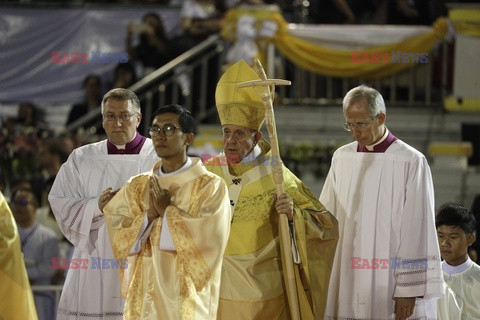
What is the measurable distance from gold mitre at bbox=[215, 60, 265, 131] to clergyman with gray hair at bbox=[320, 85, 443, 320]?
1.95 feet

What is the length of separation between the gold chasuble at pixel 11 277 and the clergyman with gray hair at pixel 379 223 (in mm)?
2081

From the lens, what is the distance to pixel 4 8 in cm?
1433

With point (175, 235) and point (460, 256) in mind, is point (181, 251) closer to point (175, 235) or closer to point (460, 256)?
point (175, 235)

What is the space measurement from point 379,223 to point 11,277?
2.42 m

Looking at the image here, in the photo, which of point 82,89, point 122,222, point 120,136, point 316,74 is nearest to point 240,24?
point 316,74

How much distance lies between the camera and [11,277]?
6945 millimetres

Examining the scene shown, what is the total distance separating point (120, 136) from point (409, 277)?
7.05ft

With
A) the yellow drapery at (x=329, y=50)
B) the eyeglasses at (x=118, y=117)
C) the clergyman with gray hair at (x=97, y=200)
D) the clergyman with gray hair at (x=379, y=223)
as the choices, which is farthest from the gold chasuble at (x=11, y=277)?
the yellow drapery at (x=329, y=50)

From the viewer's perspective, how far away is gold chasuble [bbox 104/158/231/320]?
6.28 metres

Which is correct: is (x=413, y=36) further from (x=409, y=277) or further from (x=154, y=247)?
(x=154, y=247)

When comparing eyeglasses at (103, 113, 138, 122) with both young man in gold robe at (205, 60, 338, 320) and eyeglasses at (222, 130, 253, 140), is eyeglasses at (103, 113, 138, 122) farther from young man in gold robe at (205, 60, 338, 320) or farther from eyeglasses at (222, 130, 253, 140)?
eyeglasses at (222, 130, 253, 140)
